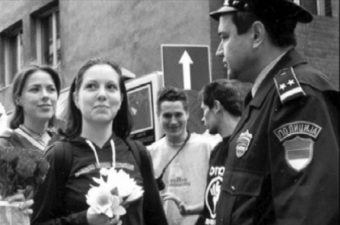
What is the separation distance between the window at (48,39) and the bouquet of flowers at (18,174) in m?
12.6

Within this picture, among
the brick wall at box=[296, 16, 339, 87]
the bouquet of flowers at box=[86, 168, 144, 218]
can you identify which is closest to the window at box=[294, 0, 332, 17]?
the brick wall at box=[296, 16, 339, 87]

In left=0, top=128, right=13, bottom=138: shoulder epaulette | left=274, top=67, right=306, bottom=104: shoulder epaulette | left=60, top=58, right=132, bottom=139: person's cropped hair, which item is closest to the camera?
left=274, top=67, right=306, bottom=104: shoulder epaulette

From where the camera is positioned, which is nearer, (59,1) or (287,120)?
(287,120)

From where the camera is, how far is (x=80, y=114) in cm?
428

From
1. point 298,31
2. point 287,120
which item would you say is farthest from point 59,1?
point 287,120

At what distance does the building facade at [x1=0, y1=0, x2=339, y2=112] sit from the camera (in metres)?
13.5

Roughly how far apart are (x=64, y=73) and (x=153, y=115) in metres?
7.13

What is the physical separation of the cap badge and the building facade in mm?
8959

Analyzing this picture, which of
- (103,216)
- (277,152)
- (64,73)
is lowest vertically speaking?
(103,216)

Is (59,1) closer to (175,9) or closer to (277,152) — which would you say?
(175,9)

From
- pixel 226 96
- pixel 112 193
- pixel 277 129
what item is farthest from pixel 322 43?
pixel 277 129

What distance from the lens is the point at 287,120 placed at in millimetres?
3086

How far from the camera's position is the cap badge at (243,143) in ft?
10.6

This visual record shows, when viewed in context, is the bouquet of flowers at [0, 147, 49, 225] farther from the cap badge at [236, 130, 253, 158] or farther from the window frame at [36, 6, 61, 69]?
the window frame at [36, 6, 61, 69]
